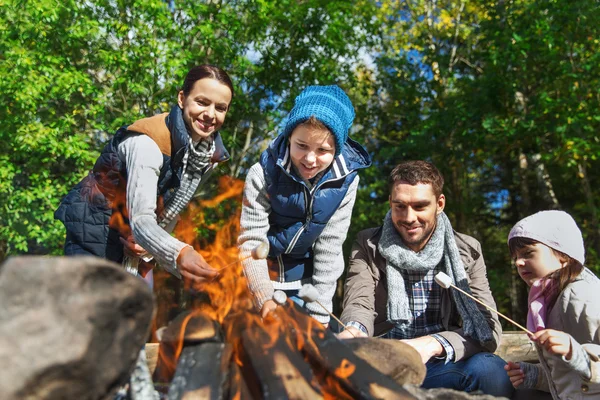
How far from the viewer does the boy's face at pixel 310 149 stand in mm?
2990

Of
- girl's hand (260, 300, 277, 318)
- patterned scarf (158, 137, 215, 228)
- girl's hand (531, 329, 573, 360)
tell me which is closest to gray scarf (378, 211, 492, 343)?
girl's hand (531, 329, 573, 360)

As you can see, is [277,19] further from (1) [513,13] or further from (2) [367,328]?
(2) [367,328]

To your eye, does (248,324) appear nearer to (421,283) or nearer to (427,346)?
(427,346)

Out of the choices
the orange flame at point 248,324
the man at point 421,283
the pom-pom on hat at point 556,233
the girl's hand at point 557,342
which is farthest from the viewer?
the man at point 421,283

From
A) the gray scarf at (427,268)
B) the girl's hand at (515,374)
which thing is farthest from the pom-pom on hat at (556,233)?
the girl's hand at (515,374)

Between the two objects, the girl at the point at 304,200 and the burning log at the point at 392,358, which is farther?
the girl at the point at 304,200

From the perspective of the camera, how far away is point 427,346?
3.03 metres

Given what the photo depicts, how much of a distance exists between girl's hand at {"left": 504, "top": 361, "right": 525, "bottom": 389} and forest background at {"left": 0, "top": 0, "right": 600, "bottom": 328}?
6443 millimetres

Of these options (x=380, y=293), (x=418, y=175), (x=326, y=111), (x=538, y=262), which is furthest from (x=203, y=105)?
(x=538, y=262)

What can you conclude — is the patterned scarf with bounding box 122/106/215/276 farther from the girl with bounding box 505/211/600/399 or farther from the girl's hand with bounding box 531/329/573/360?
the girl's hand with bounding box 531/329/573/360

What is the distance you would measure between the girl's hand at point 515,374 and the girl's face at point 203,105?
220 centimetres

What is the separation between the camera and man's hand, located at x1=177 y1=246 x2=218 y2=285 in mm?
2381

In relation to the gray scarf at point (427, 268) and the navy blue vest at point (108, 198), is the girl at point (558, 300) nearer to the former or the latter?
the gray scarf at point (427, 268)

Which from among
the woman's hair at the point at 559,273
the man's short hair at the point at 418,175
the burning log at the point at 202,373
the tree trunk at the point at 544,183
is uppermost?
the tree trunk at the point at 544,183
